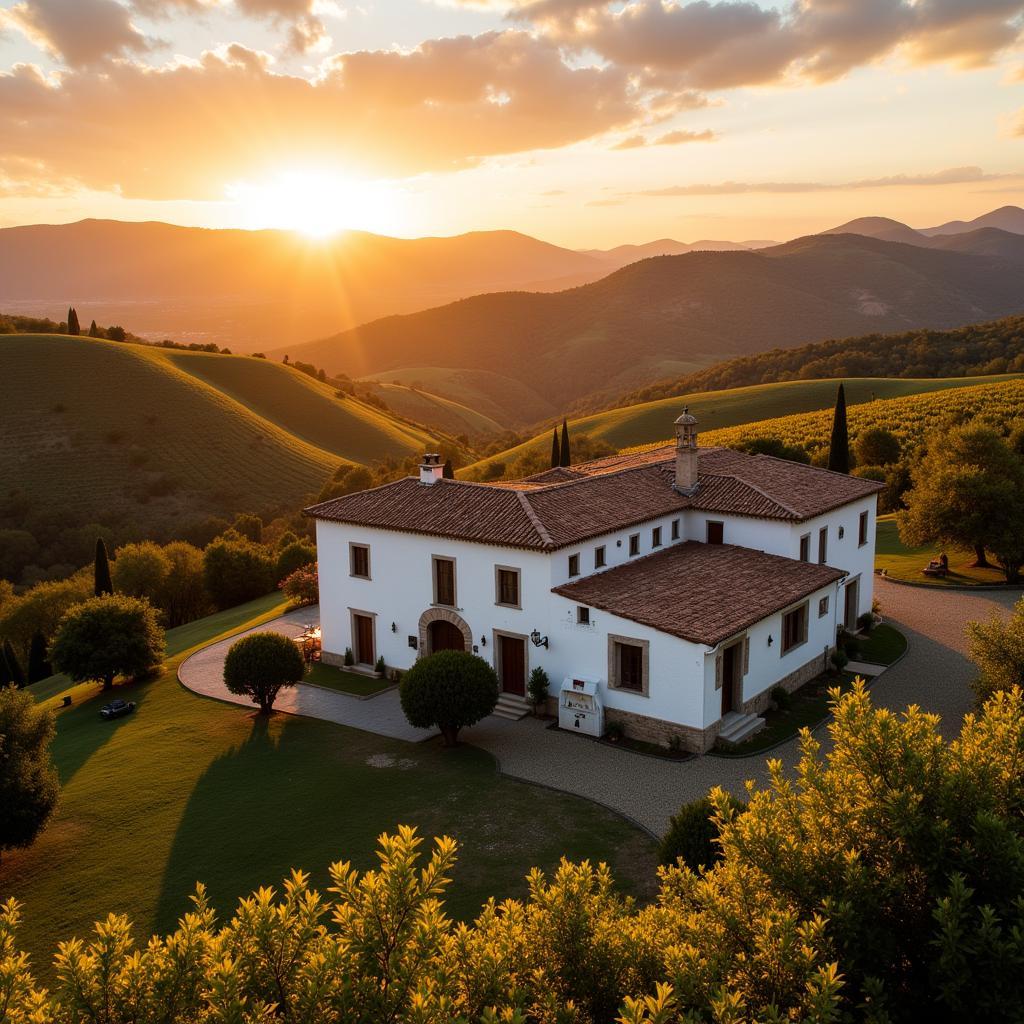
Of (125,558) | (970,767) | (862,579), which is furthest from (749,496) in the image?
(125,558)

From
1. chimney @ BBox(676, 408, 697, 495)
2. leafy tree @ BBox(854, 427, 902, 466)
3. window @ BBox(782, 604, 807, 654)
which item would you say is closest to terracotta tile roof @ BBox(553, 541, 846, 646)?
window @ BBox(782, 604, 807, 654)

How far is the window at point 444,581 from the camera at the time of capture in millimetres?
28688

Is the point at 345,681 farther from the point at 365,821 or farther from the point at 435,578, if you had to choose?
the point at 365,821

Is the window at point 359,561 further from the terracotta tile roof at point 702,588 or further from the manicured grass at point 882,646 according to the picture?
the manicured grass at point 882,646

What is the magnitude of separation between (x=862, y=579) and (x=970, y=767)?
28541 mm

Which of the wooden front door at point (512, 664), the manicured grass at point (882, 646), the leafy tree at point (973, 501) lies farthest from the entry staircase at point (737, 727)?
the leafy tree at point (973, 501)

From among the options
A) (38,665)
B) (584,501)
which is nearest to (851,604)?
(584,501)

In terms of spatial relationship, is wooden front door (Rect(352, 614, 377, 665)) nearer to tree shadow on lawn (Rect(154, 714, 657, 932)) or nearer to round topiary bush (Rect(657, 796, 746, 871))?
tree shadow on lawn (Rect(154, 714, 657, 932))

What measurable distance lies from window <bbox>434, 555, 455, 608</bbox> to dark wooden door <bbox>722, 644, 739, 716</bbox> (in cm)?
929

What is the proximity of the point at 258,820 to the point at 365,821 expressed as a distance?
2.87 metres

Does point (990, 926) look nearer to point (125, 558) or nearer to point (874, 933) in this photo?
point (874, 933)

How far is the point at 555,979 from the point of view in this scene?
8148 mm

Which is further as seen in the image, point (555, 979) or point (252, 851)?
point (252, 851)

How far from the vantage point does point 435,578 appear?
29094mm
